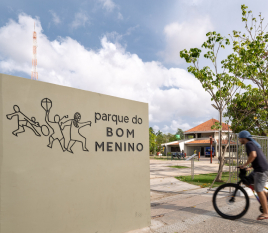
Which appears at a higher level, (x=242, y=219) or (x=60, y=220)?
(x=60, y=220)

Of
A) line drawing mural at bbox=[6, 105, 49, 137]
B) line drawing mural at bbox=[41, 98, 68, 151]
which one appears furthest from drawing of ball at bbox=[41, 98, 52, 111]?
line drawing mural at bbox=[6, 105, 49, 137]

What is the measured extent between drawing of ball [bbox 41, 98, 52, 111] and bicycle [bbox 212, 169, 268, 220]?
382 centimetres

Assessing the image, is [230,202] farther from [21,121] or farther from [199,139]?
[199,139]

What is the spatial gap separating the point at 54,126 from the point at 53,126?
0.01 meters

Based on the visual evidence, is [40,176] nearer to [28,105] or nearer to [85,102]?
[28,105]

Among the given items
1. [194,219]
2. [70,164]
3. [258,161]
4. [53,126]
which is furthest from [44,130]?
[258,161]

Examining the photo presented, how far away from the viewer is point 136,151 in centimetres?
463

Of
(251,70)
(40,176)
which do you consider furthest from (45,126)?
(251,70)

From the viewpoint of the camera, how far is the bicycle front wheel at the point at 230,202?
489 centimetres

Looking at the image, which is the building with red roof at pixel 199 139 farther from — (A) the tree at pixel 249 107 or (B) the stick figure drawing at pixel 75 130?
(B) the stick figure drawing at pixel 75 130

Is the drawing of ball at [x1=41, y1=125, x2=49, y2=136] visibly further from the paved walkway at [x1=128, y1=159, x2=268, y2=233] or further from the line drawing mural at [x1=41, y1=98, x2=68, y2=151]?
the paved walkway at [x1=128, y1=159, x2=268, y2=233]

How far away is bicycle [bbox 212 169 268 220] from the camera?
4.89 meters

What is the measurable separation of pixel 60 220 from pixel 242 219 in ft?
12.1

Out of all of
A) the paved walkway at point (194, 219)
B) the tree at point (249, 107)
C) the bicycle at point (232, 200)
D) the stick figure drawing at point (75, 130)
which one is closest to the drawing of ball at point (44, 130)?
the stick figure drawing at point (75, 130)
